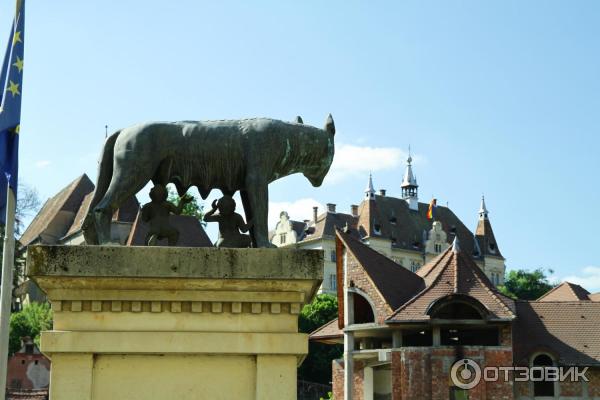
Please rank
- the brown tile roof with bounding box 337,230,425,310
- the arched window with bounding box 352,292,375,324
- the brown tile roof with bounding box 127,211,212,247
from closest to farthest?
the brown tile roof with bounding box 337,230,425,310 < the arched window with bounding box 352,292,375,324 < the brown tile roof with bounding box 127,211,212,247

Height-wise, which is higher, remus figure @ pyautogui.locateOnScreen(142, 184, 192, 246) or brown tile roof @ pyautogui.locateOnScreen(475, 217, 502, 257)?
brown tile roof @ pyautogui.locateOnScreen(475, 217, 502, 257)

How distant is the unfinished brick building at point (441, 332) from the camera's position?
32688mm

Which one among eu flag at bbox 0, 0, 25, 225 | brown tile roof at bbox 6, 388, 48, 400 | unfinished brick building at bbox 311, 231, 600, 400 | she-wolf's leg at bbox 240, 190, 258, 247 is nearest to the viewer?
she-wolf's leg at bbox 240, 190, 258, 247

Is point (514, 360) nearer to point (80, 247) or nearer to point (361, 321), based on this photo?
point (361, 321)

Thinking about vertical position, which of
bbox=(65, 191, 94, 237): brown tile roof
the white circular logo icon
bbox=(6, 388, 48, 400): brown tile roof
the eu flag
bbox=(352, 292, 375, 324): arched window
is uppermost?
bbox=(65, 191, 94, 237): brown tile roof

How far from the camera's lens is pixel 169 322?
5.49 metres

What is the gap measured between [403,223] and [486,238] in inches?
570

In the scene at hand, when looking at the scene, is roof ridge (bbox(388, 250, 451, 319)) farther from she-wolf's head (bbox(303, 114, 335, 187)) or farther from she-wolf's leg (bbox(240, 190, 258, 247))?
she-wolf's leg (bbox(240, 190, 258, 247))

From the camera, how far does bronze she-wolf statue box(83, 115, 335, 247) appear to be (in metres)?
5.92

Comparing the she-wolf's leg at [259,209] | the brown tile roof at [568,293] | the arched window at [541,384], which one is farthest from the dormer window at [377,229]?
the she-wolf's leg at [259,209]

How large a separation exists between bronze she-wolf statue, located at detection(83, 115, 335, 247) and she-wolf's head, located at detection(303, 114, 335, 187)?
24 centimetres

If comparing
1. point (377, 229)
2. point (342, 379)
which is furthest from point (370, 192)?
point (342, 379)

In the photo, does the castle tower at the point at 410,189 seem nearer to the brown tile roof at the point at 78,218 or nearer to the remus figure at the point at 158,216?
the brown tile roof at the point at 78,218

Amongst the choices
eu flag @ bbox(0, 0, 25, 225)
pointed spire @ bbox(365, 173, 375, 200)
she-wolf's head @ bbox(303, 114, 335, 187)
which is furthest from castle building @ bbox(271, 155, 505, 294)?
she-wolf's head @ bbox(303, 114, 335, 187)
